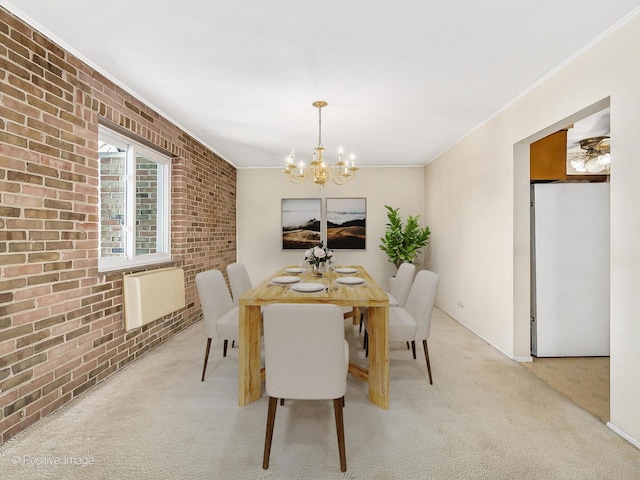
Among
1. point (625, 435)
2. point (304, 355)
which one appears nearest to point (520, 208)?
point (625, 435)

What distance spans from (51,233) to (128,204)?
3.79 feet

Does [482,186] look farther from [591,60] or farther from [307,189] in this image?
[307,189]

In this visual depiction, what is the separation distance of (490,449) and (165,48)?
10.6ft

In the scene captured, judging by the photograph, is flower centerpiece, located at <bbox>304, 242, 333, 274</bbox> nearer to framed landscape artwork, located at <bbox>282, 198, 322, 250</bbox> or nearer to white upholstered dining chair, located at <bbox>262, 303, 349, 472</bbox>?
white upholstered dining chair, located at <bbox>262, 303, 349, 472</bbox>

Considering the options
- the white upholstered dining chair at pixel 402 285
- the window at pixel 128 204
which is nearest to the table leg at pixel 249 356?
the window at pixel 128 204

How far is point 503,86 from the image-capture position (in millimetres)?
2924

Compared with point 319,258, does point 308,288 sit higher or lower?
lower

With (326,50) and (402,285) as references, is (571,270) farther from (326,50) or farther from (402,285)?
(326,50)

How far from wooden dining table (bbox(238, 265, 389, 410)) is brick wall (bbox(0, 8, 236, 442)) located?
73 cm

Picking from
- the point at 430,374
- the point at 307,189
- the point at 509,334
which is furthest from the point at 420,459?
the point at 307,189

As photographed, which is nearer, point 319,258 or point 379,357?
point 379,357

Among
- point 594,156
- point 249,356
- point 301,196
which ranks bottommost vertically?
point 249,356

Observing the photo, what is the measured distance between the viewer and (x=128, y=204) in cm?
332

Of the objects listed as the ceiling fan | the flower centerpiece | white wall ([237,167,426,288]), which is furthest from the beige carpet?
white wall ([237,167,426,288])
